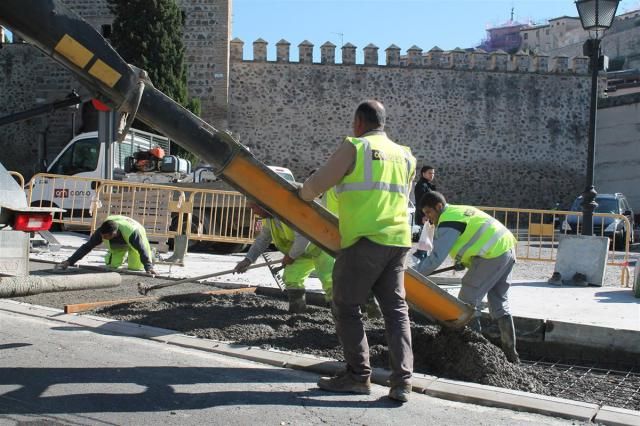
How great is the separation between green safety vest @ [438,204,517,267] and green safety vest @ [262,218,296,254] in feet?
5.60

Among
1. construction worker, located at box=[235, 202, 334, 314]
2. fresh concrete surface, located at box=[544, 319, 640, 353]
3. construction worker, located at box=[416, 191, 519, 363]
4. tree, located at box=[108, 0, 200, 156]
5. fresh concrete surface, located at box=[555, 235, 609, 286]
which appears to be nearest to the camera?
construction worker, located at box=[416, 191, 519, 363]

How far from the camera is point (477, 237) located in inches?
225

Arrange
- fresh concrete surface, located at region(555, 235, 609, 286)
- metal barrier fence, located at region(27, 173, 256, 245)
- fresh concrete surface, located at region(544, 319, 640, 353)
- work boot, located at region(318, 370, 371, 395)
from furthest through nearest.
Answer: metal barrier fence, located at region(27, 173, 256, 245)
fresh concrete surface, located at region(555, 235, 609, 286)
fresh concrete surface, located at region(544, 319, 640, 353)
work boot, located at region(318, 370, 371, 395)

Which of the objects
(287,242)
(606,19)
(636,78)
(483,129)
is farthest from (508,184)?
(287,242)

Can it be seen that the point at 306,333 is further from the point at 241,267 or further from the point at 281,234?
the point at 281,234

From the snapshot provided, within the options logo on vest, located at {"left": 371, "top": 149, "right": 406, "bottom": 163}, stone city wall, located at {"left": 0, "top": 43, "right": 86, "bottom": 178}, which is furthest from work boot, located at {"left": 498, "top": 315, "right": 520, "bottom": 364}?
stone city wall, located at {"left": 0, "top": 43, "right": 86, "bottom": 178}

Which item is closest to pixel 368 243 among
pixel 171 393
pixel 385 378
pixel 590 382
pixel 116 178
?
pixel 385 378

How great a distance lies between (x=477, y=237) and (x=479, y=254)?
0.46 feet

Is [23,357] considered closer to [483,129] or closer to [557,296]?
[557,296]

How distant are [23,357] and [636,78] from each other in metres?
44.8

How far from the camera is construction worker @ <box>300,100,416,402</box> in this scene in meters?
4.25

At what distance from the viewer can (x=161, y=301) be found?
7.14 meters

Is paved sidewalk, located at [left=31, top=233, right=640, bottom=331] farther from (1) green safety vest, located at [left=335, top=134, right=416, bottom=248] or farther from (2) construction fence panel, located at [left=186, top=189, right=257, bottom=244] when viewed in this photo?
(1) green safety vest, located at [left=335, top=134, right=416, bottom=248]

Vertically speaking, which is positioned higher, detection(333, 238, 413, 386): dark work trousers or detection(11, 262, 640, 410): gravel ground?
detection(333, 238, 413, 386): dark work trousers
